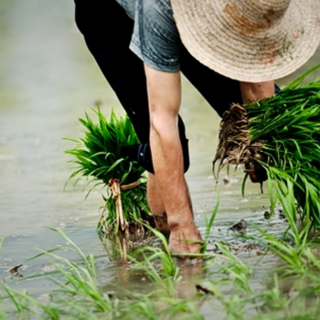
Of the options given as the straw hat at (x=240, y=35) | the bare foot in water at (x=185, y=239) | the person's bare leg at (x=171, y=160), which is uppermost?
the straw hat at (x=240, y=35)

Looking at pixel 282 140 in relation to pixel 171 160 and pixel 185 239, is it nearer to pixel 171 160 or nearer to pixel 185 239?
pixel 171 160

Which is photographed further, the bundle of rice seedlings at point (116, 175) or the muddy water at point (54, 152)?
the bundle of rice seedlings at point (116, 175)

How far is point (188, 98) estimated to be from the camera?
8422 mm

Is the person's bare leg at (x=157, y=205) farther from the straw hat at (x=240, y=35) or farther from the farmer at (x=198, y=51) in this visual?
the straw hat at (x=240, y=35)

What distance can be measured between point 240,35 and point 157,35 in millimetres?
317

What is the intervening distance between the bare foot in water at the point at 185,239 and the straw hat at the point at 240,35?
63 cm

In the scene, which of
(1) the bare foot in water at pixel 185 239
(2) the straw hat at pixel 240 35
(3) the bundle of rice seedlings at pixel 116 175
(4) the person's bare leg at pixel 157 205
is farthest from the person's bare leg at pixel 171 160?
(3) the bundle of rice seedlings at pixel 116 175

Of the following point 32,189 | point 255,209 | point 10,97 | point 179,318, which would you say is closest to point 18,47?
point 10,97

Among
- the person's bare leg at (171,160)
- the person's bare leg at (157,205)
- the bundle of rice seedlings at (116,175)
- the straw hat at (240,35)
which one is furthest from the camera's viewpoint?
the bundle of rice seedlings at (116,175)

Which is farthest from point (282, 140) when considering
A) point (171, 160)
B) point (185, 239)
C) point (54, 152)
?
point (54, 152)

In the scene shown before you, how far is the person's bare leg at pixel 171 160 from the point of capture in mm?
3252

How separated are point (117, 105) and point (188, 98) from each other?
0.73 meters

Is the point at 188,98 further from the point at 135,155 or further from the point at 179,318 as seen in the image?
the point at 179,318

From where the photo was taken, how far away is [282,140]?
3.24m
